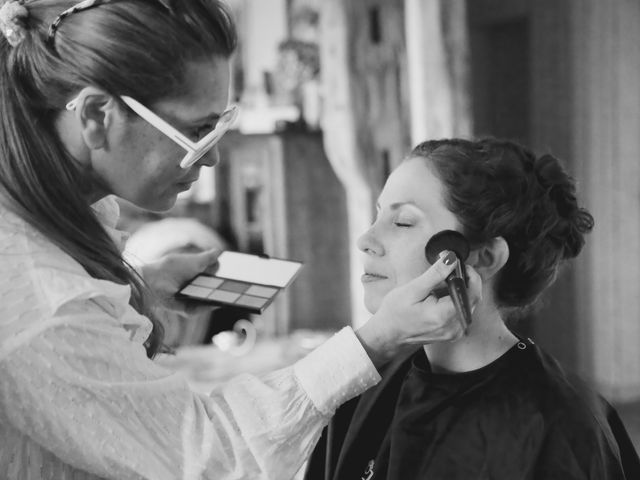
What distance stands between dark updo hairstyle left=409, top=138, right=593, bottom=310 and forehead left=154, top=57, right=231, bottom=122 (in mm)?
485

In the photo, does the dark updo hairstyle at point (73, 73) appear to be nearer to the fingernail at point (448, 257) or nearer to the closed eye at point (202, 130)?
the closed eye at point (202, 130)

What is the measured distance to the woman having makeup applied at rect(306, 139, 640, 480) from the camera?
1191 millimetres

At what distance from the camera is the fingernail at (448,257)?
0.98m

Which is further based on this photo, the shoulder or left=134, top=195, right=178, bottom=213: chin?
left=134, top=195, right=178, bottom=213: chin

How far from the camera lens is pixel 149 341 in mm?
1210

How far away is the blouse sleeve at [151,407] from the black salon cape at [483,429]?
0.35m

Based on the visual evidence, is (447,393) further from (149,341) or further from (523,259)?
(149,341)

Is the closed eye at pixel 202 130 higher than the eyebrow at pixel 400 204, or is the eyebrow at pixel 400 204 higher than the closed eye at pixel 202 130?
the closed eye at pixel 202 130

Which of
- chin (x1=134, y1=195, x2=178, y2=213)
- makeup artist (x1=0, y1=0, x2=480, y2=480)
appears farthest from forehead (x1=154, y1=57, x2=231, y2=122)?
chin (x1=134, y1=195, x2=178, y2=213)

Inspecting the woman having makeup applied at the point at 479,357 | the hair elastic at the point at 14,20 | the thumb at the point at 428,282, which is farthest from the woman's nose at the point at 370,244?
the hair elastic at the point at 14,20

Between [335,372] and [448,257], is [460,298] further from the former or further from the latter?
[335,372]

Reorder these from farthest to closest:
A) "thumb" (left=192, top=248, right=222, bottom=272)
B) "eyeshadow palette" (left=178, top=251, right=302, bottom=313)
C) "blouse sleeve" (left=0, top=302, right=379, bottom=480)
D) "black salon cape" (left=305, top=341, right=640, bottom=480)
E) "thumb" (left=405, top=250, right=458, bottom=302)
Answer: "thumb" (left=192, top=248, right=222, bottom=272)
"eyeshadow palette" (left=178, top=251, right=302, bottom=313)
"black salon cape" (left=305, top=341, right=640, bottom=480)
"thumb" (left=405, top=250, right=458, bottom=302)
"blouse sleeve" (left=0, top=302, right=379, bottom=480)

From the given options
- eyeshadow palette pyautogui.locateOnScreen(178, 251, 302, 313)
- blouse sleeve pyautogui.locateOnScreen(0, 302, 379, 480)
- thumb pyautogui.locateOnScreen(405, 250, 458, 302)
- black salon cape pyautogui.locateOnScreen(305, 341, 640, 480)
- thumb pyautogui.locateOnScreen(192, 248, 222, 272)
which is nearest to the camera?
blouse sleeve pyautogui.locateOnScreen(0, 302, 379, 480)

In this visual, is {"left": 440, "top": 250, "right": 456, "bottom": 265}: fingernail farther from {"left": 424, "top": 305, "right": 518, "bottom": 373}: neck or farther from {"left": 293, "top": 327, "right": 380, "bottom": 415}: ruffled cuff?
{"left": 424, "top": 305, "right": 518, "bottom": 373}: neck
